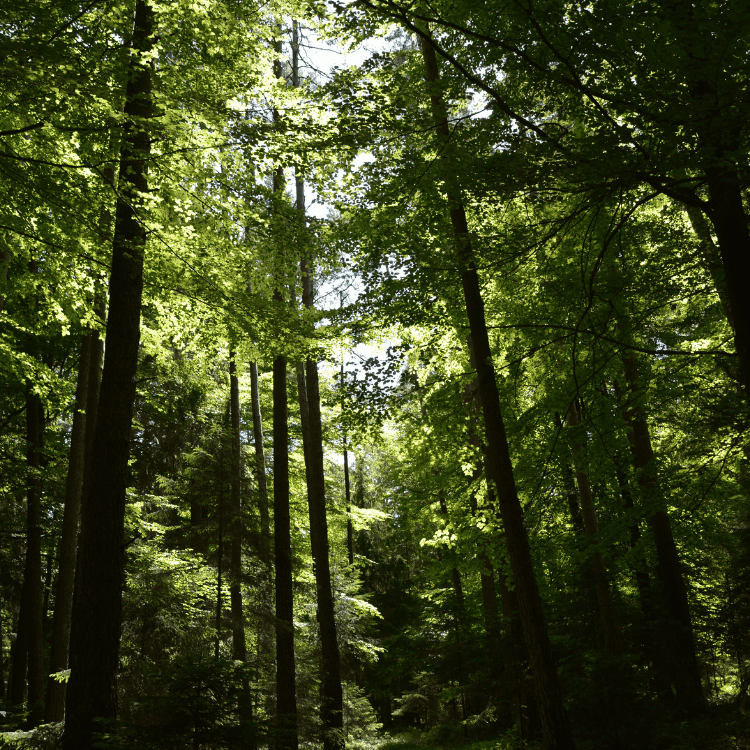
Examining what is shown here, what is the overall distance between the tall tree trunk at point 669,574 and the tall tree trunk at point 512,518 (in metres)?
1.72

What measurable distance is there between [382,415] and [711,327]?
554 centimetres

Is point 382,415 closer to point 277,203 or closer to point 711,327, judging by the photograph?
point 277,203

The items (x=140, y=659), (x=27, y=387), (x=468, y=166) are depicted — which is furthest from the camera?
(x=27, y=387)

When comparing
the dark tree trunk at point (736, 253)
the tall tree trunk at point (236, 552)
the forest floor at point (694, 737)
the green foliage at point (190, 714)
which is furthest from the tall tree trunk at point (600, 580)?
the tall tree trunk at point (236, 552)

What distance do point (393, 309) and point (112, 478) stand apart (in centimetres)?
442

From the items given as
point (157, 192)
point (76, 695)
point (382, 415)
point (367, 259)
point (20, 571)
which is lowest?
point (76, 695)

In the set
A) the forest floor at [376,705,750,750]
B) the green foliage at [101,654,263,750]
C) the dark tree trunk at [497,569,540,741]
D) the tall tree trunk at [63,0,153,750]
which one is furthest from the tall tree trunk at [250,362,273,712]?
the green foliage at [101,654,263,750]

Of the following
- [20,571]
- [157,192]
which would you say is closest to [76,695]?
[157,192]

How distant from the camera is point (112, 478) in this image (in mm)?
5926

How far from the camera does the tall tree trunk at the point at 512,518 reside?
5.73 metres

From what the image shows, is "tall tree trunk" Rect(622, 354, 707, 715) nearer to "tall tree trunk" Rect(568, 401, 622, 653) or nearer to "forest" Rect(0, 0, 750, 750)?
"forest" Rect(0, 0, 750, 750)

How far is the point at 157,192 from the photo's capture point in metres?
7.04

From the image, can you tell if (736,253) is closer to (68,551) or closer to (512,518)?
(512,518)

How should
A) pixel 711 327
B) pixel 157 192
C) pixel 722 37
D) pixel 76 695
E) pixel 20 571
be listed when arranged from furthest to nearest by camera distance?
pixel 20 571, pixel 711 327, pixel 157 192, pixel 76 695, pixel 722 37
